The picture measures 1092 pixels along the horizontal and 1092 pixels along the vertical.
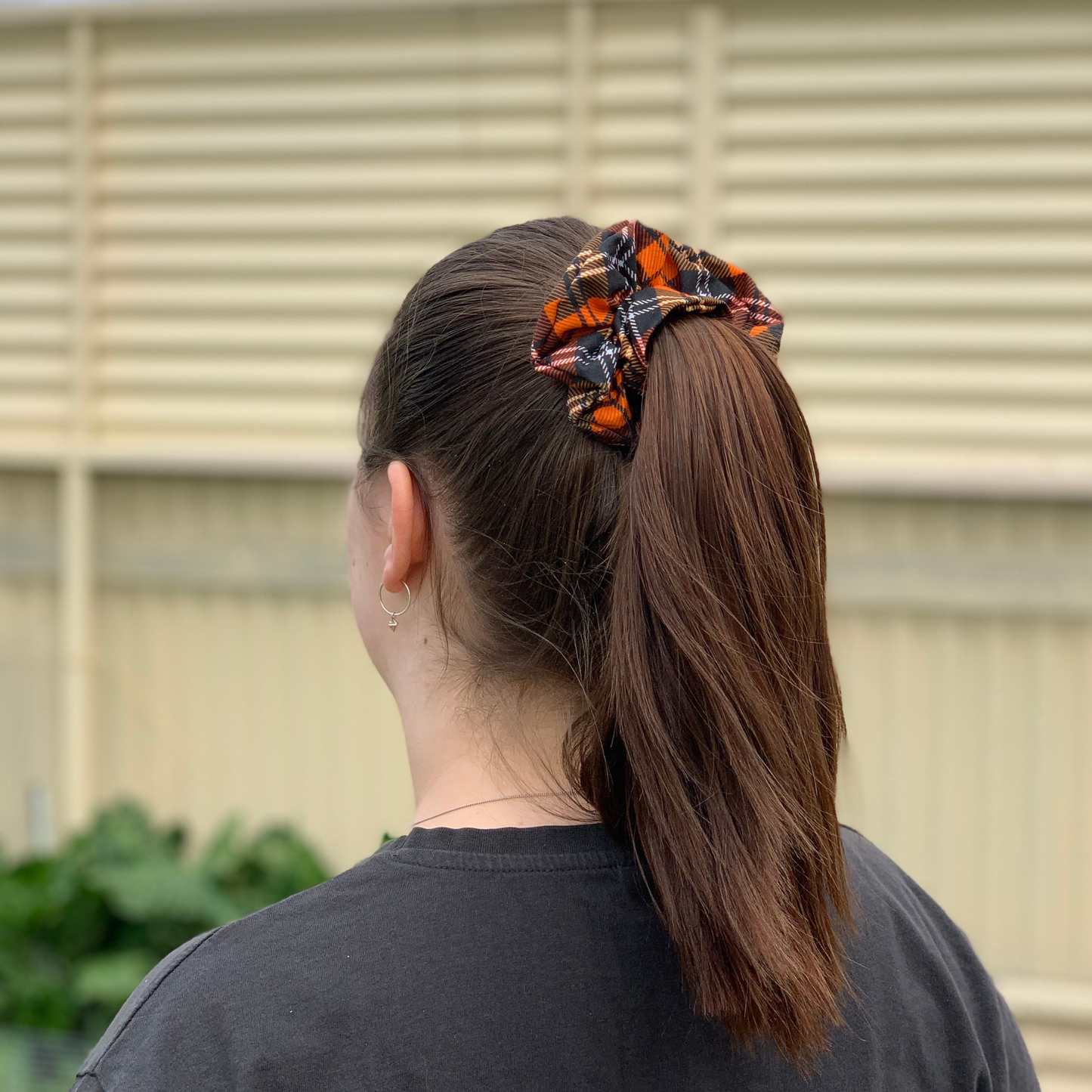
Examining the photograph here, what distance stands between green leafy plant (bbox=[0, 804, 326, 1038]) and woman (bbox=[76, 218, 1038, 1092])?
2.21 meters

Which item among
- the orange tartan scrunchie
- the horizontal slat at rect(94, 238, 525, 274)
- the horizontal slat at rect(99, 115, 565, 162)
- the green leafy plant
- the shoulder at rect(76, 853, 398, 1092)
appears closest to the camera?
the shoulder at rect(76, 853, 398, 1092)

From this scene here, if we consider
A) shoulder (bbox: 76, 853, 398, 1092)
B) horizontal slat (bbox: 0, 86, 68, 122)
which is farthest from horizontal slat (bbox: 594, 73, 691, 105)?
shoulder (bbox: 76, 853, 398, 1092)

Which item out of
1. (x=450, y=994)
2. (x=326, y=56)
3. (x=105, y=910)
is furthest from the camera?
(x=326, y=56)

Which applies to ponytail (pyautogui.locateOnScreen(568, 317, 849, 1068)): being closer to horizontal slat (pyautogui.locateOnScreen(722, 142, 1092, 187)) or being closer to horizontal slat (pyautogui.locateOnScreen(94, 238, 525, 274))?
horizontal slat (pyautogui.locateOnScreen(722, 142, 1092, 187))

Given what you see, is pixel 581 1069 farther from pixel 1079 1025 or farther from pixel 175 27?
pixel 175 27

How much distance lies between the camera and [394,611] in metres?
1.01

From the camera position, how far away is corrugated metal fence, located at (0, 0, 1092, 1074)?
118 inches

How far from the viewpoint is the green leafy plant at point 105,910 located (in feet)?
9.32

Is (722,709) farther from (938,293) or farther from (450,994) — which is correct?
(938,293)

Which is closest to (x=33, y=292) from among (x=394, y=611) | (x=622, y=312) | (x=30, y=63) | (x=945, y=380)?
(x=30, y=63)

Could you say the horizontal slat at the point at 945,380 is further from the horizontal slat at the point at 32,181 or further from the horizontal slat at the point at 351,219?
the horizontal slat at the point at 32,181

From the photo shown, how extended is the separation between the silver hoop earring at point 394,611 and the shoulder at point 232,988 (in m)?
0.25

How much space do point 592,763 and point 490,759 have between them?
0.09 meters

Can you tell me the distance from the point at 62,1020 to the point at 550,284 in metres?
2.61
